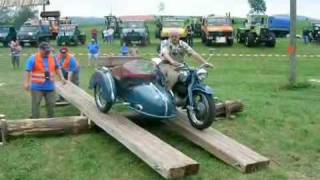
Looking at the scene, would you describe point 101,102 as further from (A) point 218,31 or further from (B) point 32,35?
(B) point 32,35

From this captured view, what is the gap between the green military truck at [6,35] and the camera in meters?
41.9

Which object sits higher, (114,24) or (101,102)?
(114,24)

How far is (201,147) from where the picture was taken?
8141 mm

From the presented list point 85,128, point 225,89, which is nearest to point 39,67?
point 85,128

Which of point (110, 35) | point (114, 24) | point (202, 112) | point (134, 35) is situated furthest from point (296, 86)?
point (114, 24)

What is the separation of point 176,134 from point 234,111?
176 cm

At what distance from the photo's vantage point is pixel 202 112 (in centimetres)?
831

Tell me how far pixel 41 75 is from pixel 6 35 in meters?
33.9

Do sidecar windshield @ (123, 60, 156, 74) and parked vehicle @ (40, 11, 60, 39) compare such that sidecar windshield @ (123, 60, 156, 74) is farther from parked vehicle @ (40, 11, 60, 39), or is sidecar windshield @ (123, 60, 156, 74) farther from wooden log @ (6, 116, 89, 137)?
parked vehicle @ (40, 11, 60, 39)

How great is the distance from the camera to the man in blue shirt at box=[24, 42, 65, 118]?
962 cm

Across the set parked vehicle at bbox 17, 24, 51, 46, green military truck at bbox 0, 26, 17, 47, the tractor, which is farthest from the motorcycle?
green military truck at bbox 0, 26, 17, 47

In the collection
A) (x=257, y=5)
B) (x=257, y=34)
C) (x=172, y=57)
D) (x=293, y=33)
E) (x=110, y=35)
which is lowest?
(x=110, y=35)

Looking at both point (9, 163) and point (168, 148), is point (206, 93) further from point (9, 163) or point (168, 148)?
point (9, 163)

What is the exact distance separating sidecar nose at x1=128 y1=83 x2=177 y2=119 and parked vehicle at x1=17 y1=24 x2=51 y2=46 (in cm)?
3310
